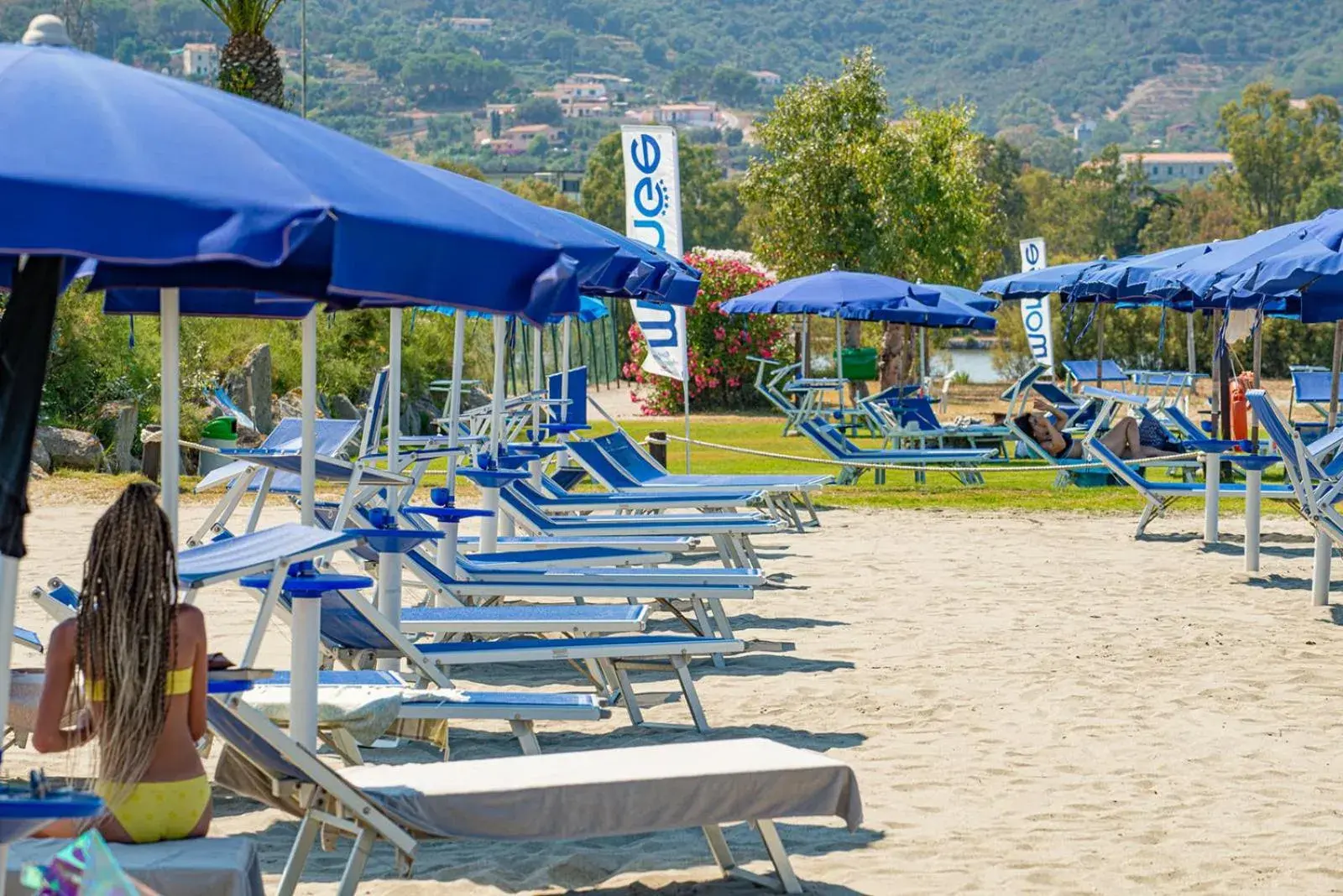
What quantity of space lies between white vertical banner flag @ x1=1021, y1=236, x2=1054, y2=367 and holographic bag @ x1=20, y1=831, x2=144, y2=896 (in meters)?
28.0

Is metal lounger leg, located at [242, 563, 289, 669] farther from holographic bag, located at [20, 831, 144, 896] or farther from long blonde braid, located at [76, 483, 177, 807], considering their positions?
holographic bag, located at [20, 831, 144, 896]

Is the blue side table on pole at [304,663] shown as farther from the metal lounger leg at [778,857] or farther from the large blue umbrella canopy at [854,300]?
the large blue umbrella canopy at [854,300]

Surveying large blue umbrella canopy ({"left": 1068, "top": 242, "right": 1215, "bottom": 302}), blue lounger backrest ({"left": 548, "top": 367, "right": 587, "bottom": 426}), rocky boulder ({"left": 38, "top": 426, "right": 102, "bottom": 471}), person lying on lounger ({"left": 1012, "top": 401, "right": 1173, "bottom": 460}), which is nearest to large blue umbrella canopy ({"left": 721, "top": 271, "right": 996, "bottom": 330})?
large blue umbrella canopy ({"left": 1068, "top": 242, "right": 1215, "bottom": 302})

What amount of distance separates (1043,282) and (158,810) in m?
18.2

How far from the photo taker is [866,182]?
3234cm

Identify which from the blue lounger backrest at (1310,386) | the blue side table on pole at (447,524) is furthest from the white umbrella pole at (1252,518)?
the blue lounger backrest at (1310,386)

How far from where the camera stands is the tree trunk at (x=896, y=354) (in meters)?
32.4

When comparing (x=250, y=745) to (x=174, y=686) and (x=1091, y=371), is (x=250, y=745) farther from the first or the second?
(x=1091, y=371)

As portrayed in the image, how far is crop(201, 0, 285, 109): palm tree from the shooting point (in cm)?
2156

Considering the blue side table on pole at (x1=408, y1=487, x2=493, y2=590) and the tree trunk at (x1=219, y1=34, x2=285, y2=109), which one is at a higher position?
the tree trunk at (x1=219, y1=34, x2=285, y2=109)

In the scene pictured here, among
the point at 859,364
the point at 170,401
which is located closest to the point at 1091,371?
the point at 859,364

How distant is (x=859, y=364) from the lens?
2738cm

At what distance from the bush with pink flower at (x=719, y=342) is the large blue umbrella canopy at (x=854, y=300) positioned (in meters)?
9.31

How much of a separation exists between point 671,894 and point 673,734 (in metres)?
1.97
